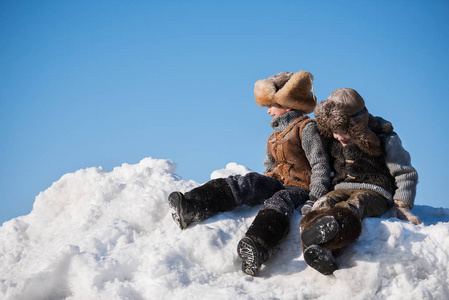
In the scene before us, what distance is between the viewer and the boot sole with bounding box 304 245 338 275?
2.75 m

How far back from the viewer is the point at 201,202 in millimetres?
3545

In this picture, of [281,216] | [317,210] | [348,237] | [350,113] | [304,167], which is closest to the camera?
[348,237]

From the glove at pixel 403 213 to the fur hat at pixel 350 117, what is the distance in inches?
17.0

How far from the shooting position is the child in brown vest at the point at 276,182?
3.15m

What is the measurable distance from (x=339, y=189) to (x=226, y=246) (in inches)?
40.6

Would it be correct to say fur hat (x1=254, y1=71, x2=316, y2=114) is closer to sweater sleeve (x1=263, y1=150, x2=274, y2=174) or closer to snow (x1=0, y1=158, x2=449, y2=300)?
sweater sleeve (x1=263, y1=150, x2=274, y2=174)

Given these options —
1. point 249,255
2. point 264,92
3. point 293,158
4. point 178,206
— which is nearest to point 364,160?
point 293,158

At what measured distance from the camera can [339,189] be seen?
3.60 m

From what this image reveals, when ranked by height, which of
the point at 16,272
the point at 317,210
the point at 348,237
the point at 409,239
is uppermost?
the point at 16,272

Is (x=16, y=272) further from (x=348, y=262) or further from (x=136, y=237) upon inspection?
(x=348, y=262)

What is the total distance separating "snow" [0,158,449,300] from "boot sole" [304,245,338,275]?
0.12 metres

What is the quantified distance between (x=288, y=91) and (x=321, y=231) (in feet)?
5.35

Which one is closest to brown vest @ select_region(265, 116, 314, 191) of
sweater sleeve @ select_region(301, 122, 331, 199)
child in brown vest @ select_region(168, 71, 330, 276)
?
child in brown vest @ select_region(168, 71, 330, 276)

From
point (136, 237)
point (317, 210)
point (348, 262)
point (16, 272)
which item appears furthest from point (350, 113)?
point (16, 272)
